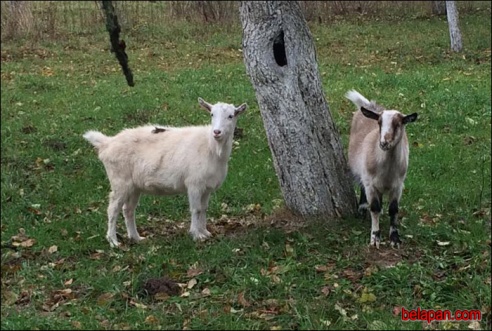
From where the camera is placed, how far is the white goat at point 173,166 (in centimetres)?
700

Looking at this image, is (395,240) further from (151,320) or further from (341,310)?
(151,320)

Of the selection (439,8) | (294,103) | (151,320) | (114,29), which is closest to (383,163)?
(294,103)

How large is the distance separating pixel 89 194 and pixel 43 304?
10.3ft

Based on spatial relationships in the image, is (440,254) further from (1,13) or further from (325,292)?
(1,13)

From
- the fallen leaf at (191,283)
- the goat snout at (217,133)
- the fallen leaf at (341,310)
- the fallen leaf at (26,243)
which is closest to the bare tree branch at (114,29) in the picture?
the fallen leaf at (341,310)

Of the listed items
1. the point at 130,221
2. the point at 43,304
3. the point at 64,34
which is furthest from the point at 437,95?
the point at 64,34

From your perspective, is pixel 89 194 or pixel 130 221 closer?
pixel 130 221

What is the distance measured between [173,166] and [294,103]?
1.42 meters

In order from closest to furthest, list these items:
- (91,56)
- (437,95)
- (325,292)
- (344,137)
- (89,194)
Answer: (325,292) < (89,194) < (344,137) < (437,95) < (91,56)

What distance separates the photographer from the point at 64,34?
20.8 meters

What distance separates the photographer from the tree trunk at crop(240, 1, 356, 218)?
681 cm

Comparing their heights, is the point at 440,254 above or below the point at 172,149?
below

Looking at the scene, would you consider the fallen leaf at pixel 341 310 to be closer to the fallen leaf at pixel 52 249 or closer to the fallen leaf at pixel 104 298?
the fallen leaf at pixel 104 298

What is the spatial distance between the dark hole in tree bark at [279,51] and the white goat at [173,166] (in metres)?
0.59
